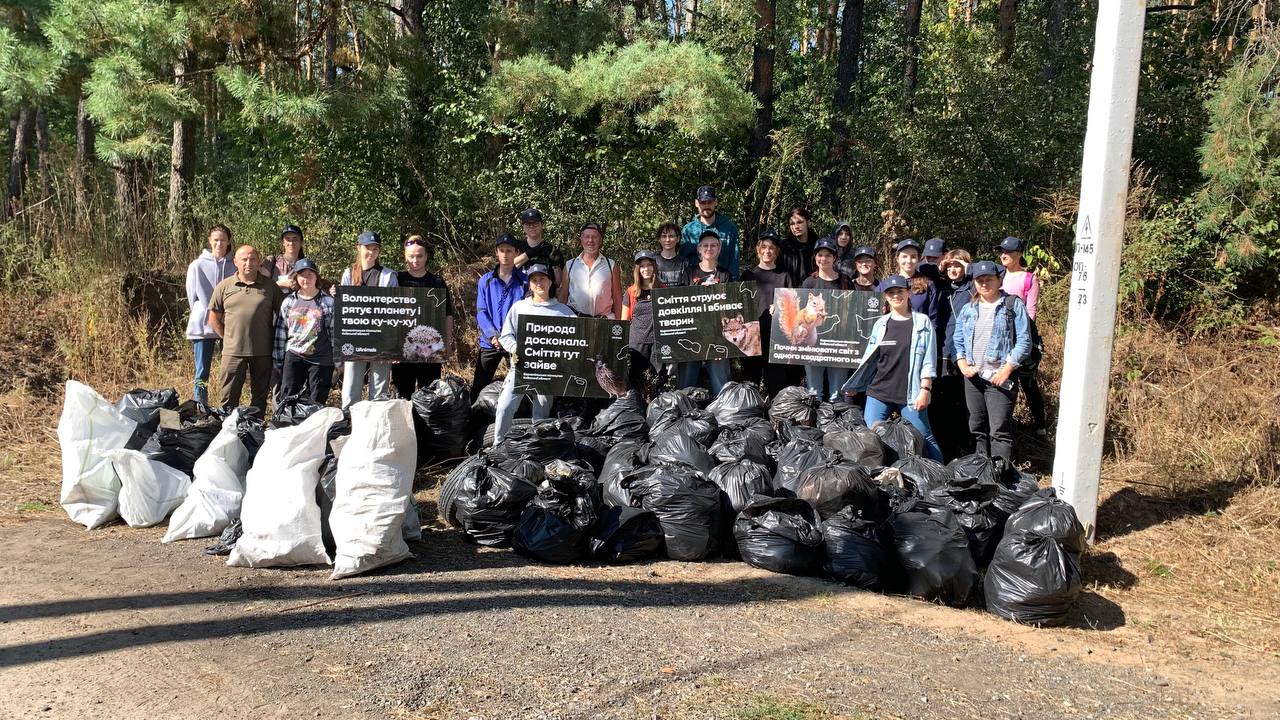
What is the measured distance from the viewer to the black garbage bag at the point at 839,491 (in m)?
6.43

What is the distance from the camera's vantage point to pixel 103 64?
10.0m

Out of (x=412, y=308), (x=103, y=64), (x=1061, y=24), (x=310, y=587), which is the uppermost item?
(x=1061, y=24)

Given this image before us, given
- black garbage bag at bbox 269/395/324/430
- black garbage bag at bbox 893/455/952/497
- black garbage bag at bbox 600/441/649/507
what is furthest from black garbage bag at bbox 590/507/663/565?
black garbage bag at bbox 269/395/324/430

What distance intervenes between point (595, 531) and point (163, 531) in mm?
2864

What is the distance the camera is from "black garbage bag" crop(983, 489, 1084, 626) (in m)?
5.57

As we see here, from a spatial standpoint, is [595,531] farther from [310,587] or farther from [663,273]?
[663,273]

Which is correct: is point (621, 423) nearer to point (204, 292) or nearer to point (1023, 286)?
point (1023, 286)

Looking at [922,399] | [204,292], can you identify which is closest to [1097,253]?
[922,399]

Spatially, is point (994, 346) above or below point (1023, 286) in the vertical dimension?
below

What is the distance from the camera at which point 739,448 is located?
23.9 feet

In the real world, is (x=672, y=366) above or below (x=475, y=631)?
above

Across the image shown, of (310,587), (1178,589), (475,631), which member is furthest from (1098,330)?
(310,587)

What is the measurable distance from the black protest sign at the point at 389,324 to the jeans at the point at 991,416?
14.2 feet

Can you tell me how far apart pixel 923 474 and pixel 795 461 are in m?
0.87
